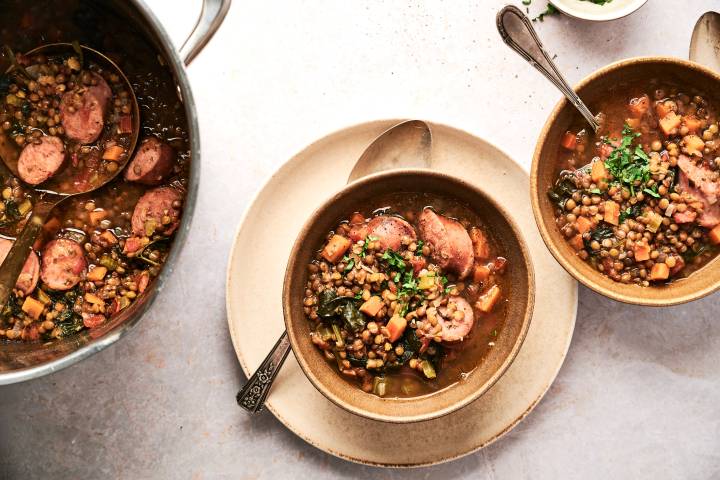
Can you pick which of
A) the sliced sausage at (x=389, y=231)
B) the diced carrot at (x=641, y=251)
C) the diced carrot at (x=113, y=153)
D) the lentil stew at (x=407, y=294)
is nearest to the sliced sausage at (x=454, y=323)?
the lentil stew at (x=407, y=294)

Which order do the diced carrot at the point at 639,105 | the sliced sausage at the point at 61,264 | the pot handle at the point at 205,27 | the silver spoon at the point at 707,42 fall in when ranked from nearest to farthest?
the pot handle at the point at 205,27, the sliced sausage at the point at 61,264, the diced carrot at the point at 639,105, the silver spoon at the point at 707,42

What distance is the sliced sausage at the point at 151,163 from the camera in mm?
2996

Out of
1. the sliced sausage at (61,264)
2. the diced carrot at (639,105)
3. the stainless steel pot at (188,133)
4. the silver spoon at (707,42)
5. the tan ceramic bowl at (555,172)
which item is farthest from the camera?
the silver spoon at (707,42)

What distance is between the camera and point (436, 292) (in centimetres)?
299

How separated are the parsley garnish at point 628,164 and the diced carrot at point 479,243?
689 millimetres

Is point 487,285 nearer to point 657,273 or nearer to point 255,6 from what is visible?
point 657,273

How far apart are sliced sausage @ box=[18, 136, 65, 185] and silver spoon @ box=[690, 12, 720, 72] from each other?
317cm

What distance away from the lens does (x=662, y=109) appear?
3.12 meters

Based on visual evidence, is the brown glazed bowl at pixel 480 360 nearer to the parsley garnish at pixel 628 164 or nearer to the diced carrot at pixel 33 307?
the parsley garnish at pixel 628 164

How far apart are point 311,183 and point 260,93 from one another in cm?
63

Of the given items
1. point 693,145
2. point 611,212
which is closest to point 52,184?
point 611,212

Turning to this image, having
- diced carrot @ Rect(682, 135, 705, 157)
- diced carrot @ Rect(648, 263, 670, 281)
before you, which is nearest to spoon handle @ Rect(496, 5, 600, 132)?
diced carrot @ Rect(682, 135, 705, 157)

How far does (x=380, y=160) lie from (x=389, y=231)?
13.6 inches

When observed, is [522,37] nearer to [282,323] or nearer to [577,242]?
[577,242]
